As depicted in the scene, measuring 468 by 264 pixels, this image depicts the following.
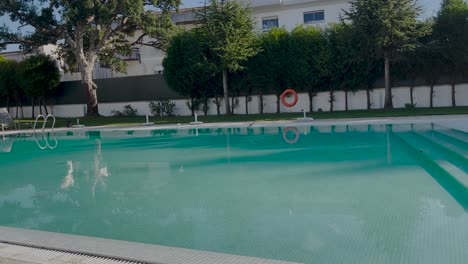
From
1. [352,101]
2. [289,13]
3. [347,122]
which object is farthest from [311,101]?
[289,13]

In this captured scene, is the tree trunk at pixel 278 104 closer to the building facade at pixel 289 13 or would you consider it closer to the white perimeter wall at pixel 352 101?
the white perimeter wall at pixel 352 101

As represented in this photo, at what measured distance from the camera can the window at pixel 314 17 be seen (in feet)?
91.4

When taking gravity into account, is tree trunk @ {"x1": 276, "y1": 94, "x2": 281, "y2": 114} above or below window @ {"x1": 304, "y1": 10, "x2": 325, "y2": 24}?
below

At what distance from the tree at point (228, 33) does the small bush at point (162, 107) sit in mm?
4329

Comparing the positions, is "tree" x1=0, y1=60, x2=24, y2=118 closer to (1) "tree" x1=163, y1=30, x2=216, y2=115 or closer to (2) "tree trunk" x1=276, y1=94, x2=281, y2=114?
(1) "tree" x1=163, y1=30, x2=216, y2=115

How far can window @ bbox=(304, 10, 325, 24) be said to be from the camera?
91.4ft

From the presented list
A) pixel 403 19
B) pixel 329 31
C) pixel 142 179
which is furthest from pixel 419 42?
pixel 142 179

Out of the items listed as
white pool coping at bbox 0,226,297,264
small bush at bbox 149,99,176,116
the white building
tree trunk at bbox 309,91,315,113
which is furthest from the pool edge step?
the white building

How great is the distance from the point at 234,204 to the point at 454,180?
2.98m

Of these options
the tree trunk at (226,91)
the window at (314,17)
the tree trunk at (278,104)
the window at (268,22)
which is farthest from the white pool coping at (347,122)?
the window at (268,22)

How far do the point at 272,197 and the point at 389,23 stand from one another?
13.8 metres

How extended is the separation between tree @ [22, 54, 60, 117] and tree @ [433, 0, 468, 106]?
69.5ft

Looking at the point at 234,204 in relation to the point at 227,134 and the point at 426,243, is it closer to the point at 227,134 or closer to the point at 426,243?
the point at 426,243

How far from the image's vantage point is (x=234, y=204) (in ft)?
17.2
